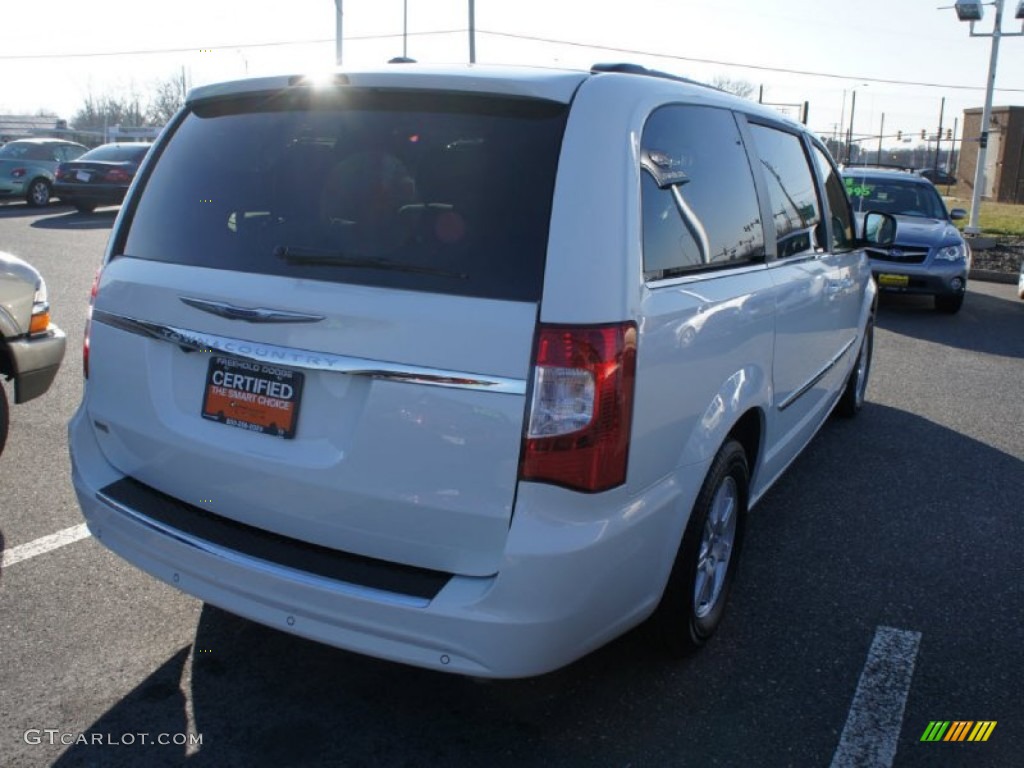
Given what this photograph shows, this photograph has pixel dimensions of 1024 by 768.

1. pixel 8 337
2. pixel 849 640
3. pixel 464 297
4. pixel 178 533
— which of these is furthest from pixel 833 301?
pixel 8 337

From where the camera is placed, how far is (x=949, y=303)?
11.5 meters

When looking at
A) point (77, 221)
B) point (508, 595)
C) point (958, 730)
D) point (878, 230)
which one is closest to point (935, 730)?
point (958, 730)

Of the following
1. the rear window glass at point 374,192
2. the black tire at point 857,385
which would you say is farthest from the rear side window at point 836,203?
the rear window glass at point 374,192

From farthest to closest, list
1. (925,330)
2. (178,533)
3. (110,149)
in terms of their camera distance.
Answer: (110,149) → (925,330) → (178,533)

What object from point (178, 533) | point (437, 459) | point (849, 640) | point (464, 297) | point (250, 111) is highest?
point (250, 111)

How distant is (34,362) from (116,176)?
55.8ft

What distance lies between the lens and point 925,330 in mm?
10461

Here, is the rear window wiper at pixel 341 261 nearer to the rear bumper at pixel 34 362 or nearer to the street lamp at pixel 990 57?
the rear bumper at pixel 34 362

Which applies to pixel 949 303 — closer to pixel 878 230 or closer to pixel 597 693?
pixel 878 230

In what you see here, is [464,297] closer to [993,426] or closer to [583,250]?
[583,250]

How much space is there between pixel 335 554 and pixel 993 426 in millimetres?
5440

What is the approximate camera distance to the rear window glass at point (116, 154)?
815 inches

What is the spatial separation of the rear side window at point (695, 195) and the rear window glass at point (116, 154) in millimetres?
19826

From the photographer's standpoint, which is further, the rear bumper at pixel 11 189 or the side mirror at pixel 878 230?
the rear bumper at pixel 11 189
